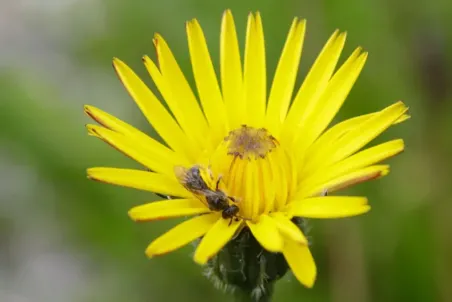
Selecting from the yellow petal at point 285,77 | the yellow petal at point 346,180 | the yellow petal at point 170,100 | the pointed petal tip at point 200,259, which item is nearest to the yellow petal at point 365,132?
the yellow petal at point 346,180

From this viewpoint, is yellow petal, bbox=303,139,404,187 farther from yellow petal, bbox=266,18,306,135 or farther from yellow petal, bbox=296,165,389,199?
yellow petal, bbox=266,18,306,135

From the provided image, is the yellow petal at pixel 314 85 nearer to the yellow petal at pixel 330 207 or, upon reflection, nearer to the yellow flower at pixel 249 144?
the yellow flower at pixel 249 144

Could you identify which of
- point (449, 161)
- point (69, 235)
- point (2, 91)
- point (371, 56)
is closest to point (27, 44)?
point (2, 91)

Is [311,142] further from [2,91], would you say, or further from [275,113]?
[2,91]

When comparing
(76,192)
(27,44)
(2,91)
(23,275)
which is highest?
(27,44)

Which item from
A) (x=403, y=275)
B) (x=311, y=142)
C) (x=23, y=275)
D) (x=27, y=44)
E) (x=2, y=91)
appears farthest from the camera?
(x=27, y=44)

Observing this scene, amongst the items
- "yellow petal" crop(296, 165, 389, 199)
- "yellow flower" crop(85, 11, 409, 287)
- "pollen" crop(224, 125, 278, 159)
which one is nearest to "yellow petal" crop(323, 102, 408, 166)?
"yellow flower" crop(85, 11, 409, 287)
